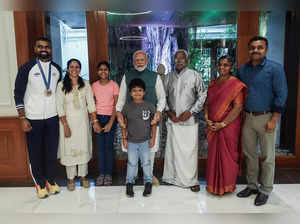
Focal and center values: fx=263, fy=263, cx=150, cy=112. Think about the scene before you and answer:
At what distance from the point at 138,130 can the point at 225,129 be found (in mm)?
804

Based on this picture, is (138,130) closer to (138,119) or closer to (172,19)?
(138,119)

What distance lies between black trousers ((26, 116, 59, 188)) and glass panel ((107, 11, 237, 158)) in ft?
3.26

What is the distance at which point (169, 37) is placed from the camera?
3092 mm

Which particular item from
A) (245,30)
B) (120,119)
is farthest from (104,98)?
(245,30)

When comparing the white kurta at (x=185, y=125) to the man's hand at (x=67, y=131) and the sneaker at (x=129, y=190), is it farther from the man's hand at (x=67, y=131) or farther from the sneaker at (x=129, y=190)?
the man's hand at (x=67, y=131)

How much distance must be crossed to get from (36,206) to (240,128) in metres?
2.00

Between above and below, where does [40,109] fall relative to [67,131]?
above

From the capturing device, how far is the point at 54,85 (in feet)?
8.38

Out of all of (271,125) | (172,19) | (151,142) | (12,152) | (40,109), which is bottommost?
(12,152)

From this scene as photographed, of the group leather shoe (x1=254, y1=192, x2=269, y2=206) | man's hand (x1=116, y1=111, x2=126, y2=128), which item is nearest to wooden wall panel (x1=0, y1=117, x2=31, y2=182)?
man's hand (x1=116, y1=111, x2=126, y2=128)

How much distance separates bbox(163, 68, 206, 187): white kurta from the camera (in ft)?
8.53

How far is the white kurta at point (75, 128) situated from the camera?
2.59 m

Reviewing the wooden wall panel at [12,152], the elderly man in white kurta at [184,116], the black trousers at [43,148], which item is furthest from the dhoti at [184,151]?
the wooden wall panel at [12,152]

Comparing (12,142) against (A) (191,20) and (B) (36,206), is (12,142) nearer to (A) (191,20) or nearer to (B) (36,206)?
(B) (36,206)
